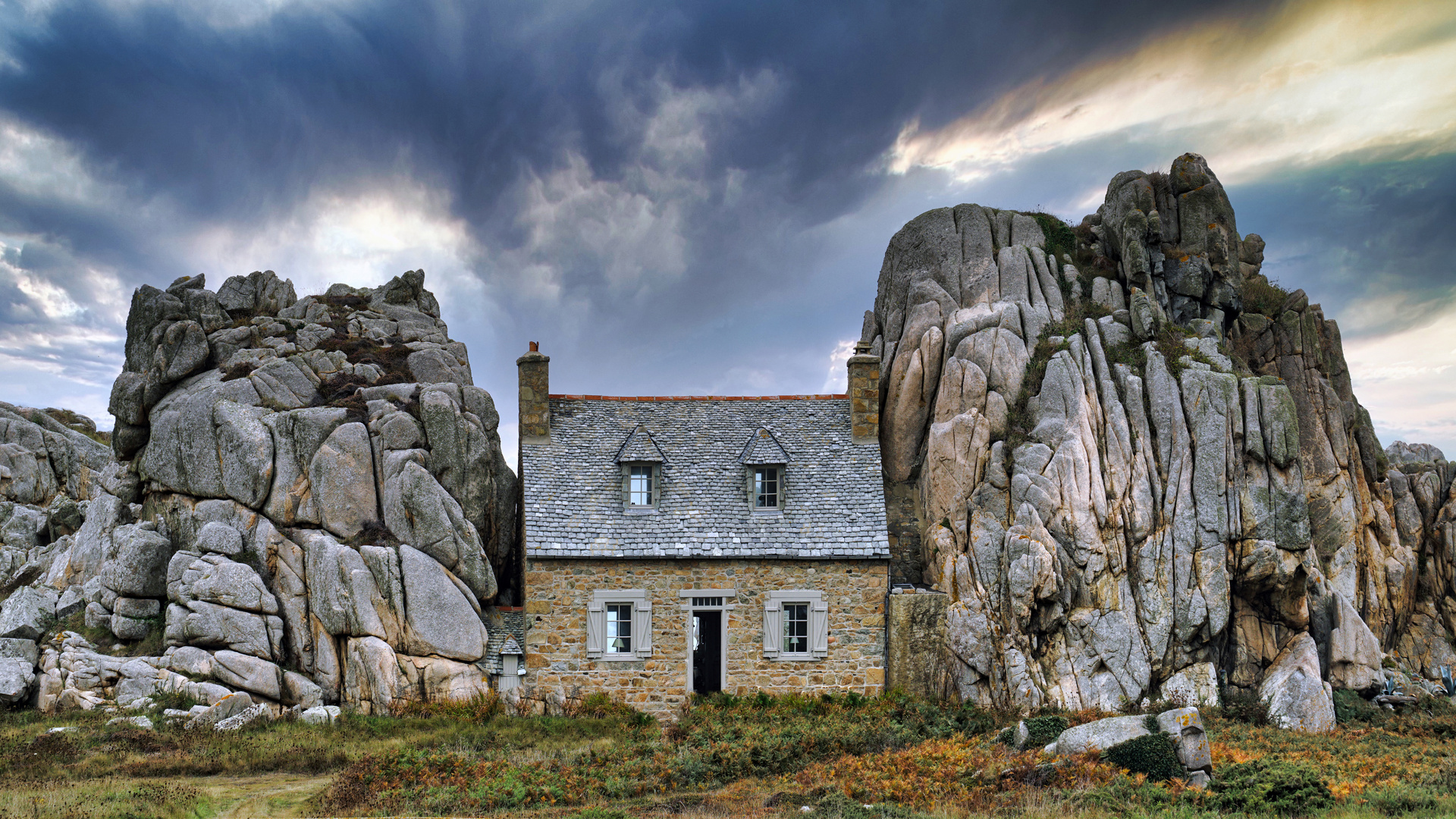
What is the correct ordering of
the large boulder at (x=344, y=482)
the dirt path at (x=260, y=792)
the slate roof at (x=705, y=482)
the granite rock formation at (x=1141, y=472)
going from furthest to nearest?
the slate roof at (x=705, y=482) → the large boulder at (x=344, y=482) → the granite rock formation at (x=1141, y=472) → the dirt path at (x=260, y=792)

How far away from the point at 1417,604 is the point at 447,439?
36343 millimetres

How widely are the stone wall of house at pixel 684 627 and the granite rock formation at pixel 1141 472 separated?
2.56 metres

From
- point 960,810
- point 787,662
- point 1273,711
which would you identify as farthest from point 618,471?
point 1273,711

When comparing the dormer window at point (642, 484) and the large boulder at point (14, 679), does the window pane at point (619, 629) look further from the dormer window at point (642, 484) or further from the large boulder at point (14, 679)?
the large boulder at point (14, 679)

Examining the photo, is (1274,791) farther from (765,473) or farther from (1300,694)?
Answer: (765,473)

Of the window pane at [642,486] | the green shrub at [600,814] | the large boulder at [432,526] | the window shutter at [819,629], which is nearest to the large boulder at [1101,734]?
the window shutter at [819,629]

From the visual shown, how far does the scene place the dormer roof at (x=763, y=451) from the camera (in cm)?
2608

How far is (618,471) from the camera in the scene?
2650 cm

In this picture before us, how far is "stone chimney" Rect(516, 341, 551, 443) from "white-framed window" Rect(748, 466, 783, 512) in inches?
277

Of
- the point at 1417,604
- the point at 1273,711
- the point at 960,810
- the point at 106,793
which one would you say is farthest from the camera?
the point at 1417,604

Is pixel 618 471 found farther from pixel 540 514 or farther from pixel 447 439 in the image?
pixel 447 439

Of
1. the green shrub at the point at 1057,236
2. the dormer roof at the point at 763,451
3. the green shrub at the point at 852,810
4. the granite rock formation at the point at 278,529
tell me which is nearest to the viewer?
the green shrub at the point at 852,810

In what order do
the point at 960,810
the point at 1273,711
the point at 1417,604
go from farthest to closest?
the point at 1417,604, the point at 1273,711, the point at 960,810

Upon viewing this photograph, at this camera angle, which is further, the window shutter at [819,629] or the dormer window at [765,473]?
the dormer window at [765,473]
